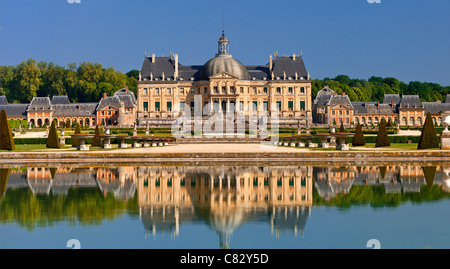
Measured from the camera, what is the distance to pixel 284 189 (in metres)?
16.8

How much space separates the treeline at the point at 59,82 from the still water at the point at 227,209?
60.9 m

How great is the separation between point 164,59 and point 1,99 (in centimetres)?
2333

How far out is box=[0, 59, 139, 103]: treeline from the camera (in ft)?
268

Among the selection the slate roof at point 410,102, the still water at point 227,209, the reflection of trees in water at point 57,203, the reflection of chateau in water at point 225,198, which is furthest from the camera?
the slate roof at point 410,102

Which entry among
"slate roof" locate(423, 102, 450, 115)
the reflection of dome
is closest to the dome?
the reflection of dome

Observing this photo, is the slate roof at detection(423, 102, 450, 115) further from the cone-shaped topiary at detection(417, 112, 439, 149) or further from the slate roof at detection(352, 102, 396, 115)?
the cone-shaped topiary at detection(417, 112, 439, 149)

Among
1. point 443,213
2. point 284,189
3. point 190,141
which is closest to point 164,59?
point 190,141

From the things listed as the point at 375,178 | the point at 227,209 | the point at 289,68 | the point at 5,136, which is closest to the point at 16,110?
the point at 289,68

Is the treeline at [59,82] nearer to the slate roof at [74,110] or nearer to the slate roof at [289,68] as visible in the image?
the slate roof at [74,110]

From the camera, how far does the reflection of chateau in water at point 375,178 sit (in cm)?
1673

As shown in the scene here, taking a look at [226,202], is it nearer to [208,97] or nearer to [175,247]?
[175,247]

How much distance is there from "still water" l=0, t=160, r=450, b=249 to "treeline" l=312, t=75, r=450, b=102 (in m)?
63.3

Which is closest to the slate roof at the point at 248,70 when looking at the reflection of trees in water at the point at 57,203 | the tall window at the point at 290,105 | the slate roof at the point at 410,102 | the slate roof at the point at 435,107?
the tall window at the point at 290,105

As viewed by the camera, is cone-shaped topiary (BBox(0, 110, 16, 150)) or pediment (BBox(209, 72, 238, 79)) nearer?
cone-shaped topiary (BBox(0, 110, 16, 150))
